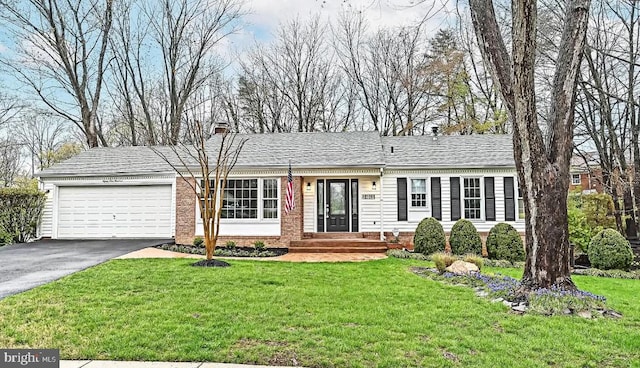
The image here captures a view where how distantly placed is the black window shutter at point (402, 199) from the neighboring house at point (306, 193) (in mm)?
34

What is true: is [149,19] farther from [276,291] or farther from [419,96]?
[276,291]

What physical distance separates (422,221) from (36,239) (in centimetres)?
1380

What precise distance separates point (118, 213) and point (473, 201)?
504 inches

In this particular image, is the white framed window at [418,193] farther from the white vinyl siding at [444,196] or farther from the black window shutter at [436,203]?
the black window shutter at [436,203]

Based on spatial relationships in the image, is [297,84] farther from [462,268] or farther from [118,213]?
[462,268]

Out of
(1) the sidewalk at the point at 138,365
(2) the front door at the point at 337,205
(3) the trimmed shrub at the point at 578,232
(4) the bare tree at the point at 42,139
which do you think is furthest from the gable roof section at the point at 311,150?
(4) the bare tree at the point at 42,139

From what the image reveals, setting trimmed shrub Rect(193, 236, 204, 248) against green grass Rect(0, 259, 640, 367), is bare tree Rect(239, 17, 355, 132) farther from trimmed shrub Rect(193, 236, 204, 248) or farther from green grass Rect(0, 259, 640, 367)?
green grass Rect(0, 259, 640, 367)

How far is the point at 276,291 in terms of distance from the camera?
6.61 meters

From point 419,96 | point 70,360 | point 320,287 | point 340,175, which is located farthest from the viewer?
point 419,96

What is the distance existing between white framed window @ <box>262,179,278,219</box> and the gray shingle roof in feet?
2.24

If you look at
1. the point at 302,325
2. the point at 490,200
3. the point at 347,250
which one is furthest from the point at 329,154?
the point at 302,325

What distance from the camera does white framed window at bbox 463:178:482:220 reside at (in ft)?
43.6

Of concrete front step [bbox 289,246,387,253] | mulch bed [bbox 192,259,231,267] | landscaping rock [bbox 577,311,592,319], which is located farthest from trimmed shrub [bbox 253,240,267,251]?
landscaping rock [bbox 577,311,592,319]

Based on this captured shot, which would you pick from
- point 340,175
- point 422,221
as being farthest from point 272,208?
point 422,221
